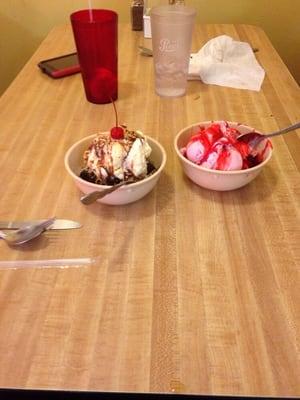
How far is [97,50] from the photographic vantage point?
0.87 metres

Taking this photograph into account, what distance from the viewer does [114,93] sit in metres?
0.95

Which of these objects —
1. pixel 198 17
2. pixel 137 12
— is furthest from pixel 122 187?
pixel 198 17

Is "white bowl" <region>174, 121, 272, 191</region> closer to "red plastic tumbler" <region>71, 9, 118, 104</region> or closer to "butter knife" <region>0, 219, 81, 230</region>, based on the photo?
"butter knife" <region>0, 219, 81, 230</region>

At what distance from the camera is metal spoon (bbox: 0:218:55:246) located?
556 mm

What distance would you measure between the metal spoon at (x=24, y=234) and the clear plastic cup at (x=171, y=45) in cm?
55

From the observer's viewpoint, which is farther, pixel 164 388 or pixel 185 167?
pixel 185 167

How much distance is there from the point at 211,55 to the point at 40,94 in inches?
19.5

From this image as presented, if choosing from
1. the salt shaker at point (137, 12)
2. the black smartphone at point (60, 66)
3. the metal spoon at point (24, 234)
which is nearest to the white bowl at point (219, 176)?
the metal spoon at point (24, 234)

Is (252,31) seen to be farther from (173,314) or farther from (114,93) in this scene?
(173,314)

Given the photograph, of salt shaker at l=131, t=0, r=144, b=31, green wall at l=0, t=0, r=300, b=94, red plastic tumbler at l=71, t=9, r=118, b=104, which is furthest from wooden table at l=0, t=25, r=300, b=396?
green wall at l=0, t=0, r=300, b=94

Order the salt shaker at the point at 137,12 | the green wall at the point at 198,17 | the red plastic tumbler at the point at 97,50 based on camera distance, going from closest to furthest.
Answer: the red plastic tumbler at the point at 97,50
the salt shaker at the point at 137,12
the green wall at the point at 198,17

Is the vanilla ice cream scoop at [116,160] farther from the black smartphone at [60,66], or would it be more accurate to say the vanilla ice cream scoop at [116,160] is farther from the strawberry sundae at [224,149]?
the black smartphone at [60,66]

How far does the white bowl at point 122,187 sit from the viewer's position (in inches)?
22.8

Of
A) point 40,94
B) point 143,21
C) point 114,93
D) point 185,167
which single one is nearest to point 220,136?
point 185,167
